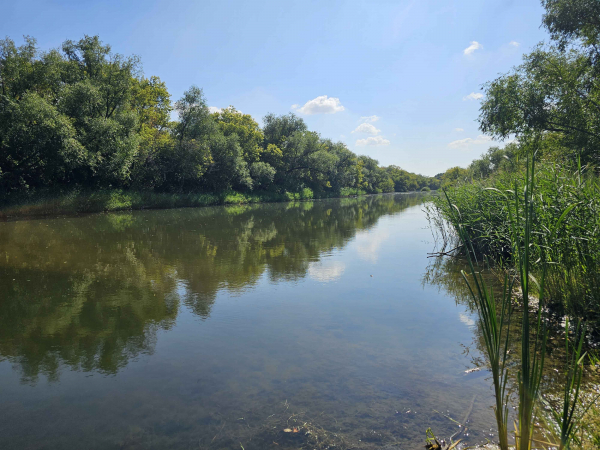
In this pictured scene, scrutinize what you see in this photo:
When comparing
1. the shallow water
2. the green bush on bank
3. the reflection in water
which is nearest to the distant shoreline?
the reflection in water

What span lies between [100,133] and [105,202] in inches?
214

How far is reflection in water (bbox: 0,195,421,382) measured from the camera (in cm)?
521

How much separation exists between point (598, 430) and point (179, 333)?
5150 millimetres

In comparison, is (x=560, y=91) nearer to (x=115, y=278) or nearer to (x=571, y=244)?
(x=571, y=244)

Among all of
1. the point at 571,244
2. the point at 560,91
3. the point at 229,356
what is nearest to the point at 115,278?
the point at 229,356

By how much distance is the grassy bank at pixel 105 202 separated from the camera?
24.0 meters

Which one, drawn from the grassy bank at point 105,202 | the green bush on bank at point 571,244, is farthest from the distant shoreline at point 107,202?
the green bush on bank at point 571,244

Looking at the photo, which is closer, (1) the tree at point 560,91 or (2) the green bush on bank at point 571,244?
(2) the green bush on bank at point 571,244

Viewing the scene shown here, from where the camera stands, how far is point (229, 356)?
4.89 m

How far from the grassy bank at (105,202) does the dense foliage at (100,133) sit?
1.03 m

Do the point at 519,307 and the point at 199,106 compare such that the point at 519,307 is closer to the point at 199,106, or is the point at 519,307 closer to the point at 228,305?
the point at 228,305

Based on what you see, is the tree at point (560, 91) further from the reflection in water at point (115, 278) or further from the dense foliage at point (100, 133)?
the dense foliage at point (100, 133)

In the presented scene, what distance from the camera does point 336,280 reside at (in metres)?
9.12

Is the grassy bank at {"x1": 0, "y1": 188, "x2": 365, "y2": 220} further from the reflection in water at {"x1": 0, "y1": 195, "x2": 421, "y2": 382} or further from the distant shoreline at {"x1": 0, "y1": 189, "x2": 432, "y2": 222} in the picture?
the reflection in water at {"x1": 0, "y1": 195, "x2": 421, "y2": 382}
